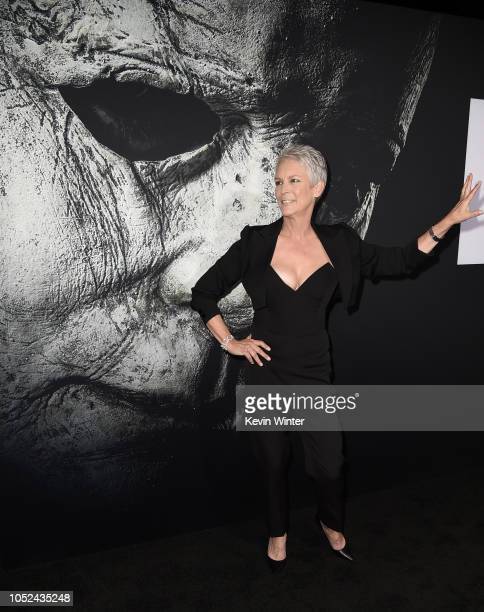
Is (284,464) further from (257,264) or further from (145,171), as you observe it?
(145,171)

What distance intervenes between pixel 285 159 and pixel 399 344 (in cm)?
134

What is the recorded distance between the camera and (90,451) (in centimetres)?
263

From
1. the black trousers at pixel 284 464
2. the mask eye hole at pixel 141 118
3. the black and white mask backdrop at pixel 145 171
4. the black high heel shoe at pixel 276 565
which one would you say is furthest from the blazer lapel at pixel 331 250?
the black high heel shoe at pixel 276 565

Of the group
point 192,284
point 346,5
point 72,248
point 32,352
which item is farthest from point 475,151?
point 32,352

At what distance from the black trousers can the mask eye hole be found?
52.6 inches

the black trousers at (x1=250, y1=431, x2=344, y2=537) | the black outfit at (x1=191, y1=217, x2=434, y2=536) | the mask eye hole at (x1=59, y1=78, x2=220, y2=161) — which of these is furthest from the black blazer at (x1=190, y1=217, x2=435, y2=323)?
the black trousers at (x1=250, y1=431, x2=344, y2=537)

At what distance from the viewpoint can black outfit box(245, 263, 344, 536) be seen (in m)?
2.34

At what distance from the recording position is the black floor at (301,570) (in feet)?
7.70

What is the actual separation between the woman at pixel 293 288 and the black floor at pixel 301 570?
0.18m

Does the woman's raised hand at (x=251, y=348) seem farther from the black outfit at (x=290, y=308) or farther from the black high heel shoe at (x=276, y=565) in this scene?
the black high heel shoe at (x=276, y=565)

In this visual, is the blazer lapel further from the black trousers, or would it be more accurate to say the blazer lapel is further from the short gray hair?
the black trousers

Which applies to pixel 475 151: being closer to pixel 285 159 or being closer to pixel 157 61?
pixel 285 159

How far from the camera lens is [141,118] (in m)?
2.39

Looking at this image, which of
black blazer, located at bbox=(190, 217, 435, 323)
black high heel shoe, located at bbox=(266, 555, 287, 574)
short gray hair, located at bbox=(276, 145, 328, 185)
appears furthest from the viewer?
black high heel shoe, located at bbox=(266, 555, 287, 574)
